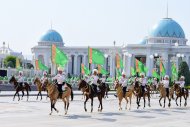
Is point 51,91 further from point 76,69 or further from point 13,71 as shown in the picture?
point 76,69

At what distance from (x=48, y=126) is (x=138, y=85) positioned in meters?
14.6

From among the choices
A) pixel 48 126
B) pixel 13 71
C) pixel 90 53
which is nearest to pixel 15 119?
pixel 48 126

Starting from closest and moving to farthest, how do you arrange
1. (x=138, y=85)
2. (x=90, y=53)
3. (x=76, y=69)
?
(x=138, y=85), (x=90, y=53), (x=76, y=69)

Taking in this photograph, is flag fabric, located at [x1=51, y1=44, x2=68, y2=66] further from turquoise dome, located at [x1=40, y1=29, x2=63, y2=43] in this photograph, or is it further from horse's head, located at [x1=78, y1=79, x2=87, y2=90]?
turquoise dome, located at [x1=40, y1=29, x2=63, y2=43]

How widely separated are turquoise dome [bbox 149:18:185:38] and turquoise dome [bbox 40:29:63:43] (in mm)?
35268

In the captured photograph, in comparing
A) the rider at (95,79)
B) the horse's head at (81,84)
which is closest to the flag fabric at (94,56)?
the rider at (95,79)

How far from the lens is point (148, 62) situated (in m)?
147

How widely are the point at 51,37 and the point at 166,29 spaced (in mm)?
41136

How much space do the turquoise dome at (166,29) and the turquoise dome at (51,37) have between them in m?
35.3

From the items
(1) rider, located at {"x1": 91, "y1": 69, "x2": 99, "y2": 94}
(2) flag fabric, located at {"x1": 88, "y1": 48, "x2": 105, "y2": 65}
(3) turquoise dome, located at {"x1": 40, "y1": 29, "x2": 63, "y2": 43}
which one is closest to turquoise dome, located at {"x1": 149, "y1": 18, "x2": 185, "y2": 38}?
(3) turquoise dome, located at {"x1": 40, "y1": 29, "x2": 63, "y2": 43}

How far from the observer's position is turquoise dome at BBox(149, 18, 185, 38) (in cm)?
15150

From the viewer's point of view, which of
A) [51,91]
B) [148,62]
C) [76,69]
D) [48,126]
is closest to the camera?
[48,126]

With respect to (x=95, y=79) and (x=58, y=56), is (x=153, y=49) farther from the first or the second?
(x=95, y=79)

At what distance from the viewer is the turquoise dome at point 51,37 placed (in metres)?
174
